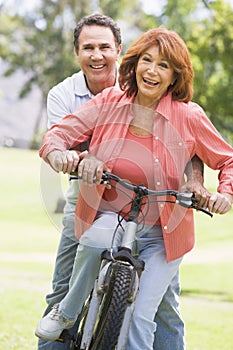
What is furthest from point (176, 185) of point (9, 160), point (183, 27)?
point (183, 27)

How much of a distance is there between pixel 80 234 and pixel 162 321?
3.14ft

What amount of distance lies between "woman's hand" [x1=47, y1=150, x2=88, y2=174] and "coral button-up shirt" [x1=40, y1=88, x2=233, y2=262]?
0.07 metres

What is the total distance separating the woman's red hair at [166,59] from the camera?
4.60 meters

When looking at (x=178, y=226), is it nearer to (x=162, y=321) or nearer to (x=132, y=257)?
(x=132, y=257)

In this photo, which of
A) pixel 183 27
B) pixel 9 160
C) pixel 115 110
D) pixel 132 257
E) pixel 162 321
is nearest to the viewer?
pixel 132 257

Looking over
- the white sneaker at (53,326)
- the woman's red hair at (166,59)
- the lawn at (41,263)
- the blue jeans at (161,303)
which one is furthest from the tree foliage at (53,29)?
the white sneaker at (53,326)

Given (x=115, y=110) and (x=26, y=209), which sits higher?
(x=115, y=110)

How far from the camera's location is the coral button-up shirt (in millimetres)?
4598

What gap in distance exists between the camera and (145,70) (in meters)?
4.64

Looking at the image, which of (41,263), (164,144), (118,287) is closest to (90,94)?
(164,144)

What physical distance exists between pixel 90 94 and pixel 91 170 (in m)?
1.22

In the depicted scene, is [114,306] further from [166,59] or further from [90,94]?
[90,94]

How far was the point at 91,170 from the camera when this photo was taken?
4379mm

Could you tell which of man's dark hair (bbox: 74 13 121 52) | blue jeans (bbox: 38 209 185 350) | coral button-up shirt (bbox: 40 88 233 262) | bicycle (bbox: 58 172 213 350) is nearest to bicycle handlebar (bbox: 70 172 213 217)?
bicycle (bbox: 58 172 213 350)
